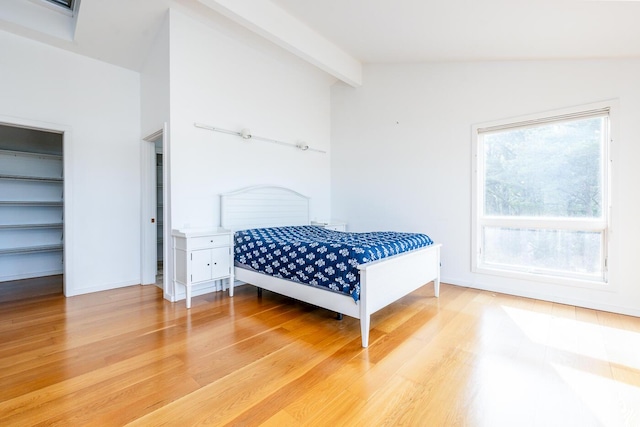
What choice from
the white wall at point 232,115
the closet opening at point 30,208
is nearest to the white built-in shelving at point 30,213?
the closet opening at point 30,208

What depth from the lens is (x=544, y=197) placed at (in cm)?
339

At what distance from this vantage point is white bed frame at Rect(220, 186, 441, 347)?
7.76 ft

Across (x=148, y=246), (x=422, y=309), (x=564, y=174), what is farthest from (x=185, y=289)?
(x=564, y=174)

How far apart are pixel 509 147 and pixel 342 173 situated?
8.12 feet

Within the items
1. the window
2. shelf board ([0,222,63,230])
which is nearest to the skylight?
shelf board ([0,222,63,230])

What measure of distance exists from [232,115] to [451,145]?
291 centimetres

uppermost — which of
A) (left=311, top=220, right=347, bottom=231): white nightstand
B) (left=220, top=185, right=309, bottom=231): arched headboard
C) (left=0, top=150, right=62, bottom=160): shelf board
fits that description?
(left=0, top=150, right=62, bottom=160): shelf board

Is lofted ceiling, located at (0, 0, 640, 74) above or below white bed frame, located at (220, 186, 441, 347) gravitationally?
above

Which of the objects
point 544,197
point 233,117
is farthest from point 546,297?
point 233,117

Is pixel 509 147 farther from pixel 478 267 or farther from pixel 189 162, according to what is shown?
pixel 189 162

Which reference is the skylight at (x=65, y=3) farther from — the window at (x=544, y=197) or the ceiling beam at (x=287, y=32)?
the window at (x=544, y=197)

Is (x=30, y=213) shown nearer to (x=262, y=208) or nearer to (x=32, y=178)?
(x=32, y=178)

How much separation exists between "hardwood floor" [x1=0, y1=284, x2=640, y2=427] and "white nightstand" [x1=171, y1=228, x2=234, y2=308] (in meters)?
0.33

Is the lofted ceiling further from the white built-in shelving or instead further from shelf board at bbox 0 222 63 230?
shelf board at bbox 0 222 63 230
